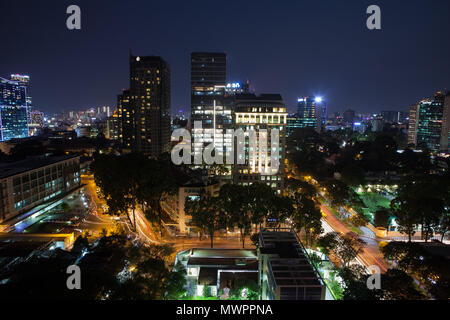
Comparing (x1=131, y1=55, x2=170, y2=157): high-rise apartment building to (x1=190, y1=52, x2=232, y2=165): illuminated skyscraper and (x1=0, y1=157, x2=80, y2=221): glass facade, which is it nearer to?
(x1=190, y1=52, x2=232, y2=165): illuminated skyscraper

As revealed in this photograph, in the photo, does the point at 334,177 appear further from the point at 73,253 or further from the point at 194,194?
the point at 73,253

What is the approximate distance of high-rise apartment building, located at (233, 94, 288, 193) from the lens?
3284cm

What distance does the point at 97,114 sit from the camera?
18888cm

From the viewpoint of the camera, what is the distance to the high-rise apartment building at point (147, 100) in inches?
2399

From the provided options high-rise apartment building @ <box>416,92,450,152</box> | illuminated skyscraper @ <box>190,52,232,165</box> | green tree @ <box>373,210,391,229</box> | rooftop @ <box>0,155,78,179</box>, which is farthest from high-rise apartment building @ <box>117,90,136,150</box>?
high-rise apartment building @ <box>416,92,450,152</box>

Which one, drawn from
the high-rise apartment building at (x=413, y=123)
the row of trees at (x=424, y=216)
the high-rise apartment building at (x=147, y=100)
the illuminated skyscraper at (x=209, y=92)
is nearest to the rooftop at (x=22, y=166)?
the illuminated skyscraper at (x=209, y=92)

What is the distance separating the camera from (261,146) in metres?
33.0

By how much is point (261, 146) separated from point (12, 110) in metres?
83.9

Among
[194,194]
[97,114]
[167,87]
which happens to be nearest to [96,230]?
[194,194]

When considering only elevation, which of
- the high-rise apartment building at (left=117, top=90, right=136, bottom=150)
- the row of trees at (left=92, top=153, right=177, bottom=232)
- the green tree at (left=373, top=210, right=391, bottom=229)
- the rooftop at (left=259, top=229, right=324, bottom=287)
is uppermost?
the high-rise apartment building at (left=117, top=90, right=136, bottom=150)

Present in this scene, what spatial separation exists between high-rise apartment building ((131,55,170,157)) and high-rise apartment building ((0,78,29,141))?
45.7 metres

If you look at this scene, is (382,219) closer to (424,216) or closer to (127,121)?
(424,216)

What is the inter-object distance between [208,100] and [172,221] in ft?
103
